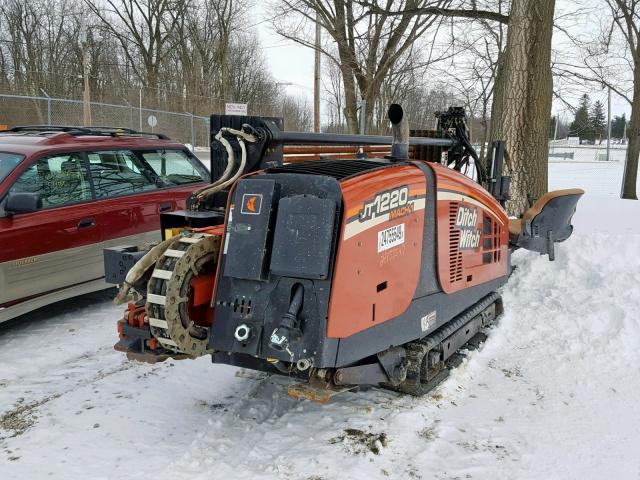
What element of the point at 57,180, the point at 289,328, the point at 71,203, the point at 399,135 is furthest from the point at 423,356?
the point at 57,180

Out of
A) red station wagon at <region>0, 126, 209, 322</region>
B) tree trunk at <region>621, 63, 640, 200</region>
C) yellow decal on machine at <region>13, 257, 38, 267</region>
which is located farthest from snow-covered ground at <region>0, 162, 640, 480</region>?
tree trunk at <region>621, 63, 640, 200</region>

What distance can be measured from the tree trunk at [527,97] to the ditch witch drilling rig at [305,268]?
4.08 m

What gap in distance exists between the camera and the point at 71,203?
599cm

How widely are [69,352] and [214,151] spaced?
2458 mm

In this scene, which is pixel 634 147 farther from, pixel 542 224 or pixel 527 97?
pixel 542 224

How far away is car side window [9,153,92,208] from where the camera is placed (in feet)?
18.7

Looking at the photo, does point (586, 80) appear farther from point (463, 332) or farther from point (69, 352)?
point (69, 352)

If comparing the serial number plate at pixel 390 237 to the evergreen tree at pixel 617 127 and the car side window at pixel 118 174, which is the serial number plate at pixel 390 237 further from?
the evergreen tree at pixel 617 127

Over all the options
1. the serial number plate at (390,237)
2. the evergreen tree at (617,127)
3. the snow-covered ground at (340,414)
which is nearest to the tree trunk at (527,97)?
the snow-covered ground at (340,414)

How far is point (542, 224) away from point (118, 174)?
4.64 metres

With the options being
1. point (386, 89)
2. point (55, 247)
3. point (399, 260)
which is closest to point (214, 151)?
point (399, 260)

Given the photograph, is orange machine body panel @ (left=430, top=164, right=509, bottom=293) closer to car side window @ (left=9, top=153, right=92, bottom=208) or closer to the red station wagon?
the red station wagon

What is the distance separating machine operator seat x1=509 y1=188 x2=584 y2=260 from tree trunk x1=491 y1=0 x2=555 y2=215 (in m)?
2.20

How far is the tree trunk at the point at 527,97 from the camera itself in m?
8.05
